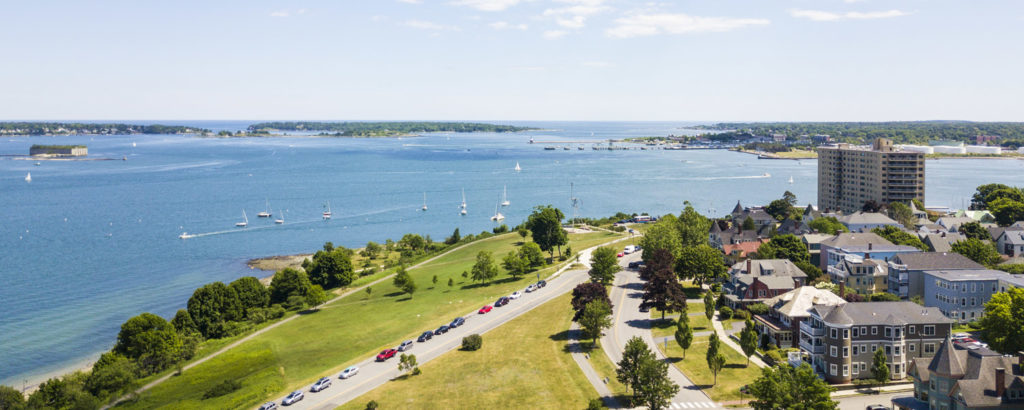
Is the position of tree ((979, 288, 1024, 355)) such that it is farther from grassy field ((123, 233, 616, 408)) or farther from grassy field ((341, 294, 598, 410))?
grassy field ((123, 233, 616, 408))

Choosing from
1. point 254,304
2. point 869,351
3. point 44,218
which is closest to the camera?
point 869,351

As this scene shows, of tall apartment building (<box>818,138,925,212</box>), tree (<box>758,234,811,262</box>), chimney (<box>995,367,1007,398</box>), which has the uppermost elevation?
tall apartment building (<box>818,138,925,212</box>)

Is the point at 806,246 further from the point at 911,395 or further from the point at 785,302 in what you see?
the point at 911,395

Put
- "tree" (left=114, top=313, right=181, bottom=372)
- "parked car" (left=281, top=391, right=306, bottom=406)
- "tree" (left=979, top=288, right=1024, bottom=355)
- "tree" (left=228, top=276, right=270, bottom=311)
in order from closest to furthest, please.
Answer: "tree" (left=979, top=288, right=1024, bottom=355)
"parked car" (left=281, top=391, right=306, bottom=406)
"tree" (left=114, top=313, right=181, bottom=372)
"tree" (left=228, top=276, right=270, bottom=311)

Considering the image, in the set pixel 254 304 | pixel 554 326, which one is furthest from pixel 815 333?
pixel 254 304

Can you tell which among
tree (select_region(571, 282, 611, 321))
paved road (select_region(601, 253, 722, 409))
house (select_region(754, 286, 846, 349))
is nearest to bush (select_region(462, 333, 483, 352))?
tree (select_region(571, 282, 611, 321))

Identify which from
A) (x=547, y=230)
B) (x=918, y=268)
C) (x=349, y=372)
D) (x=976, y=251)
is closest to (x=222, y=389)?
(x=349, y=372)

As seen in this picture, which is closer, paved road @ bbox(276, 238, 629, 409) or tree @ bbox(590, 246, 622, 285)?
paved road @ bbox(276, 238, 629, 409)
